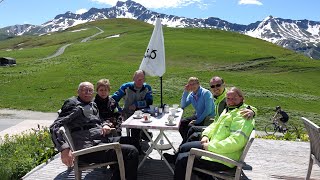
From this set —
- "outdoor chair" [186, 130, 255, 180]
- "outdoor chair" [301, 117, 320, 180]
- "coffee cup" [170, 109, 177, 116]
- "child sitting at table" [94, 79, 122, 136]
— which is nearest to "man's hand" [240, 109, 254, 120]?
"outdoor chair" [186, 130, 255, 180]

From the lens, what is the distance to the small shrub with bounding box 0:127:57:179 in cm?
733

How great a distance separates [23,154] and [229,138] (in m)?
4.64

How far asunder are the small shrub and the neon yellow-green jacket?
3844 mm

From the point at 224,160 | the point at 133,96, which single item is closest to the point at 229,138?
the point at 224,160

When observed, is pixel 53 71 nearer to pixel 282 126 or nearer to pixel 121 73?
pixel 121 73

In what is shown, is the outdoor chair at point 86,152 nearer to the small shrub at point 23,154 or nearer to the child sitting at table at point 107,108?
the child sitting at table at point 107,108

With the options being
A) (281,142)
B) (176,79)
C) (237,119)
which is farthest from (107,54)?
(237,119)

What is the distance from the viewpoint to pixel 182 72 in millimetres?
40188

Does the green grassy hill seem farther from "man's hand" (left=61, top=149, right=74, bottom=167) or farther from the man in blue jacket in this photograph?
"man's hand" (left=61, top=149, right=74, bottom=167)

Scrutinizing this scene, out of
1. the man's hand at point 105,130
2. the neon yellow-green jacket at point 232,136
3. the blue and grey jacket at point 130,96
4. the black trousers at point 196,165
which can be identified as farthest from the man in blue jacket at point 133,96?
the neon yellow-green jacket at point 232,136

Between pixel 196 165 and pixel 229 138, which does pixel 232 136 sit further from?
pixel 196 165

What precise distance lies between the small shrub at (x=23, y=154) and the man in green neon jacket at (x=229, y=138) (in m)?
3.32

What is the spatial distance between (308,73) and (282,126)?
137ft

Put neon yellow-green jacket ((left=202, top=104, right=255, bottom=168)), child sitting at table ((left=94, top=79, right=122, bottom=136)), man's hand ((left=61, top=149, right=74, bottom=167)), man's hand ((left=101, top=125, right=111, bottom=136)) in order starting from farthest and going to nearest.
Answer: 1. child sitting at table ((left=94, top=79, right=122, bottom=136))
2. man's hand ((left=101, top=125, right=111, bottom=136))
3. man's hand ((left=61, top=149, right=74, bottom=167))
4. neon yellow-green jacket ((left=202, top=104, right=255, bottom=168))
